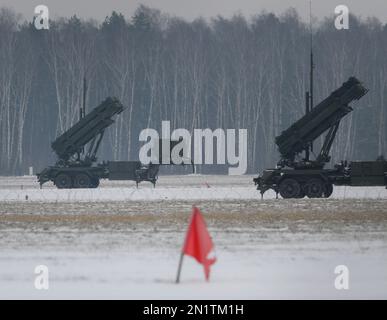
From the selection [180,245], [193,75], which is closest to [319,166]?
[180,245]

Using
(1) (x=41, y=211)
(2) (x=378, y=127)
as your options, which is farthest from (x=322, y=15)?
(1) (x=41, y=211)

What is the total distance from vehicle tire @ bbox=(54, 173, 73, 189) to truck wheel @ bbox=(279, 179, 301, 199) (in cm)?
1122

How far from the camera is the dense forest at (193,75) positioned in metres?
65.4

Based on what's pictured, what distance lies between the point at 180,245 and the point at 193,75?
52075mm

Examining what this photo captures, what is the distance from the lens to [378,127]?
64.0 meters

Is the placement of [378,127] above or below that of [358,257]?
above

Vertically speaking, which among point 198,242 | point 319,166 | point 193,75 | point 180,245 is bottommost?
point 180,245

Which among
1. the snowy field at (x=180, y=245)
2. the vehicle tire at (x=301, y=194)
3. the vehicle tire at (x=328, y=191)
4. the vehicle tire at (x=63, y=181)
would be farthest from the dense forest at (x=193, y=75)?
the snowy field at (x=180, y=245)

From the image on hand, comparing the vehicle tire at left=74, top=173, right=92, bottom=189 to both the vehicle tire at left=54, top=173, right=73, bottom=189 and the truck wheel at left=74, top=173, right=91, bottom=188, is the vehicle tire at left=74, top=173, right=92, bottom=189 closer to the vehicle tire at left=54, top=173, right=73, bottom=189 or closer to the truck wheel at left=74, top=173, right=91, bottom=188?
the truck wheel at left=74, top=173, right=91, bottom=188

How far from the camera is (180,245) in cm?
1634

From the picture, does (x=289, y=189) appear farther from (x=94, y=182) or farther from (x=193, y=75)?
(x=193, y=75)

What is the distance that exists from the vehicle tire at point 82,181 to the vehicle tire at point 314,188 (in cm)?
1123
